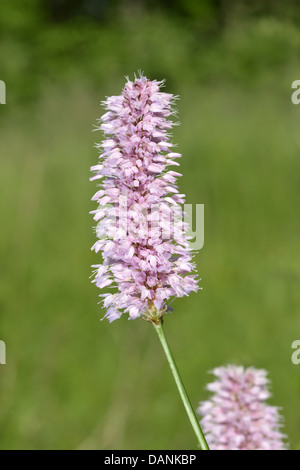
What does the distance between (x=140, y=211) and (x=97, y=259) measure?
4095 mm

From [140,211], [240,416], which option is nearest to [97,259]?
[240,416]

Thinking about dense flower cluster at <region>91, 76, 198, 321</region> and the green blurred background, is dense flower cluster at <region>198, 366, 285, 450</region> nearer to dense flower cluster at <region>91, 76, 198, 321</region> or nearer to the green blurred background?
the green blurred background

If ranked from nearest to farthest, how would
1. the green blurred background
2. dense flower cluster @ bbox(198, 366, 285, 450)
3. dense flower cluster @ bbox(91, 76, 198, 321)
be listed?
1. dense flower cluster @ bbox(91, 76, 198, 321)
2. dense flower cluster @ bbox(198, 366, 285, 450)
3. the green blurred background

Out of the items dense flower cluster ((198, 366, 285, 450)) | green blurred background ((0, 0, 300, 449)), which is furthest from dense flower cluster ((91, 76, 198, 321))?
green blurred background ((0, 0, 300, 449))

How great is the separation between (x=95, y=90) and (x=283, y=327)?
19.7ft

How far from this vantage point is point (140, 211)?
121 cm

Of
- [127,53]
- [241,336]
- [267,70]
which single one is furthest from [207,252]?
[127,53]

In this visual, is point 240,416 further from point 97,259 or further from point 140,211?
point 97,259

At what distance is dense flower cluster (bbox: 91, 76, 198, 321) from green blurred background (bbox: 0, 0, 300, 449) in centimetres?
99

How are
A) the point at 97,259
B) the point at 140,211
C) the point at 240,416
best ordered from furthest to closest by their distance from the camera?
the point at 97,259 < the point at 240,416 < the point at 140,211

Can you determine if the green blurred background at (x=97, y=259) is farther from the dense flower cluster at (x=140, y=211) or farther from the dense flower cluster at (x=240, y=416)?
the dense flower cluster at (x=140, y=211)

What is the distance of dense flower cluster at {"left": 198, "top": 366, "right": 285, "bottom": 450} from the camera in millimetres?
1607

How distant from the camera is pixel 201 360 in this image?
4344 millimetres
